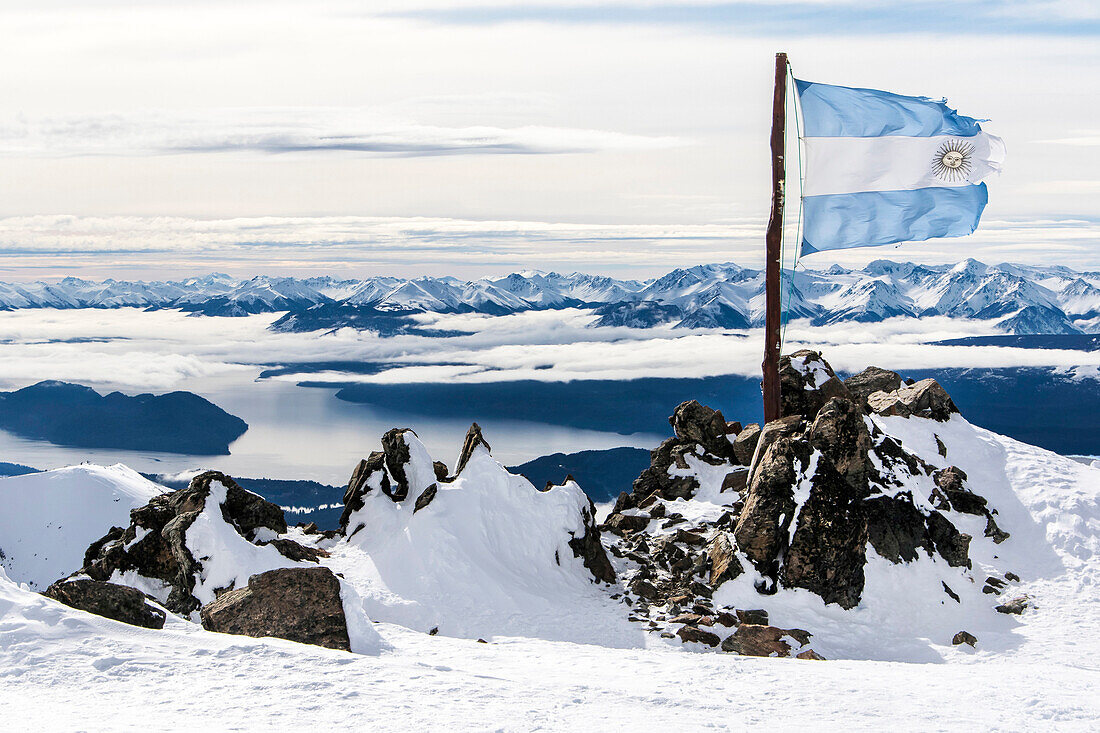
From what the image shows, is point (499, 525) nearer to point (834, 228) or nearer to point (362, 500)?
point (362, 500)

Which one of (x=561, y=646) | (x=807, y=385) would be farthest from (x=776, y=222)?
(x=561, y=646)

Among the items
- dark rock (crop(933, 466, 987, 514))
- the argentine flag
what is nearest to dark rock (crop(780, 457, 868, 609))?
dark rock (crop(933, 466, 987, 514))

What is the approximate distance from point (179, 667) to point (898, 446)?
1578 cm

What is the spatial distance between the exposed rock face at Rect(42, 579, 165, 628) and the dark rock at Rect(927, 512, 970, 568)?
1512 cm

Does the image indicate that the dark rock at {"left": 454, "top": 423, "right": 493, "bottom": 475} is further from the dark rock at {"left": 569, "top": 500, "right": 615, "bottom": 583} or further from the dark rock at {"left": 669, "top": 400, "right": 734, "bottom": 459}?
the dark rock at {"left": 669, "top": 400, "right": 734, "bottom": 459}

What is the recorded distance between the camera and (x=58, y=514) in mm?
119062

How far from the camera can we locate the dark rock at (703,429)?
22797mm

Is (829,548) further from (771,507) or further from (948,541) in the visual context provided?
(948,541)

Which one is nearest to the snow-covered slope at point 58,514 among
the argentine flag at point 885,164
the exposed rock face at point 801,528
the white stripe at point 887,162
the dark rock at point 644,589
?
the exposed rock face at point 801,528

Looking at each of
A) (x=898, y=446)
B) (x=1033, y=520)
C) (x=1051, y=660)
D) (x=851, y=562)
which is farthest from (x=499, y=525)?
(x=1033, y=520)

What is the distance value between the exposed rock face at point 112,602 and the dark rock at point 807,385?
656 inches

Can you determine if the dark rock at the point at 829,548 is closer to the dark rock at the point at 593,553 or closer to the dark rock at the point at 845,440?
the dark rock at the point at 845,440

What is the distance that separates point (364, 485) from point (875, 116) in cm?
1546

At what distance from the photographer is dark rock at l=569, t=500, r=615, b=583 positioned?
17703 mm
